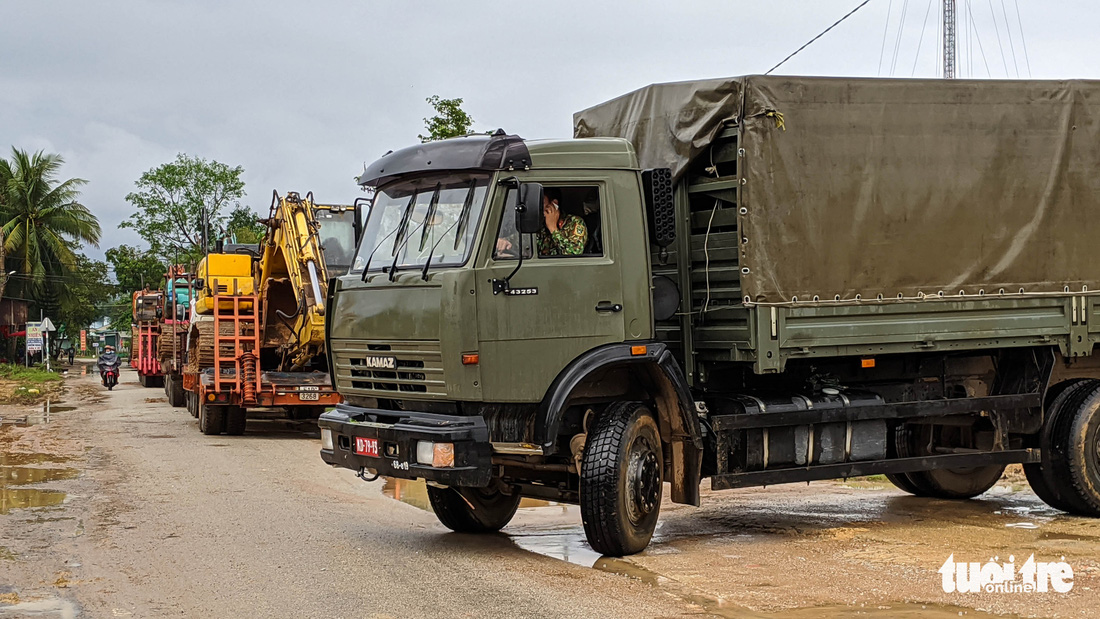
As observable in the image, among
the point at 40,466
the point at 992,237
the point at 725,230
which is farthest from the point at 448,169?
the point at 40,466

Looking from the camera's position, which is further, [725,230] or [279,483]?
[279,483]

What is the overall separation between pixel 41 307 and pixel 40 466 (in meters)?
56.4

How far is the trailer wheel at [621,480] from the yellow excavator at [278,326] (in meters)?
9.11

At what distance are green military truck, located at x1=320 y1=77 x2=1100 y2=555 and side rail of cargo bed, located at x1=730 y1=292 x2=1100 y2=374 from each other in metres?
0.02

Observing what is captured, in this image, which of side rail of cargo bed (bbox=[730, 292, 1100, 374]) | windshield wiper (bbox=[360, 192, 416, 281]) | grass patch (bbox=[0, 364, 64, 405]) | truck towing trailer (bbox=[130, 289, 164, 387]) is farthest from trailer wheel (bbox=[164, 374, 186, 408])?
side rail of cargo bed (bbox=[730, 292, 1100, 374])

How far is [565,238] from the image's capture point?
26.2 feet

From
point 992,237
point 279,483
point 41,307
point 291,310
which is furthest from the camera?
point 41,307

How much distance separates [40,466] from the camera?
13664 millimetres

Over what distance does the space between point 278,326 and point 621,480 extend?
1109 centimetres

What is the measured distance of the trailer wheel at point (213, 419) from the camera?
1781 centimetres

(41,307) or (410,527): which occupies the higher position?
(41,307)

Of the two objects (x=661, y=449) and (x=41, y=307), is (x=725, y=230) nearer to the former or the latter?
(x=661, y=449)

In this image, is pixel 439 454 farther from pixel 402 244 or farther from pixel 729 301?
pixel 729 301

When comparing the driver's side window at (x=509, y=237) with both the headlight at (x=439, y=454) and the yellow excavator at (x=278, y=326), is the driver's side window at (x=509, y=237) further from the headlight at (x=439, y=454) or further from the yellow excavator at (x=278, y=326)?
the yellow excavator at (x=278, y=326)
